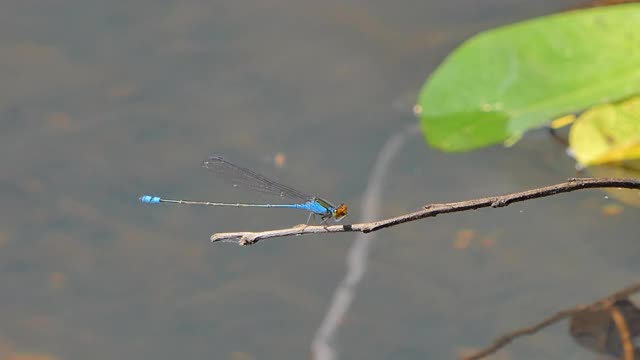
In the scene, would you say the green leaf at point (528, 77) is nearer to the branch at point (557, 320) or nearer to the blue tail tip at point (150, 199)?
the branch at point (557, 320)

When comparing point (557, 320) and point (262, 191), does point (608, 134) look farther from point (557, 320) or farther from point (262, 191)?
point (262, 191)

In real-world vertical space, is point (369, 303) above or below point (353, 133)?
below

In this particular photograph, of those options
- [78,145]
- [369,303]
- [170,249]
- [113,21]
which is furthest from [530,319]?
[113,21]

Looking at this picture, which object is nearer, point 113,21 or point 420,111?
point 420,111

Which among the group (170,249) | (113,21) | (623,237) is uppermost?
(113,21)

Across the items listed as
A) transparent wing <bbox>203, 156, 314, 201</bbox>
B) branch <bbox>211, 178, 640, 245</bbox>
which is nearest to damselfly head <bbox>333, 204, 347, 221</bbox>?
transparent wing <bbox>203, 156, 314, 201</bbox>

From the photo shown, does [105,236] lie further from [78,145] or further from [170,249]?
[78,145]

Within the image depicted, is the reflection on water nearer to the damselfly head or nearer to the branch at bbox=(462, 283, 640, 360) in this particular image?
the branch at bbox=(462, 283, 640, 360)
